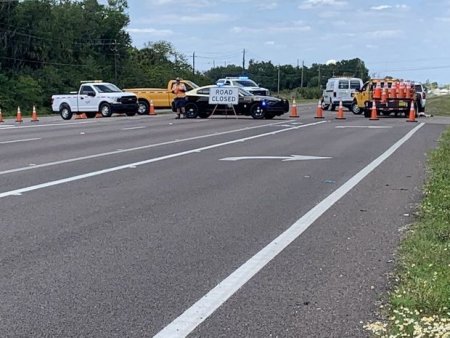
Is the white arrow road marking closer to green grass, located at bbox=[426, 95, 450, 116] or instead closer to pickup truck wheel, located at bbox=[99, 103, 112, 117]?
pickup truck wheel, located at bbox=[99, 103, 112, 117]

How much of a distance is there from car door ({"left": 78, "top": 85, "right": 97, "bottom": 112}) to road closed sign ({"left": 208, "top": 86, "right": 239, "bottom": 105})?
7.71 meters

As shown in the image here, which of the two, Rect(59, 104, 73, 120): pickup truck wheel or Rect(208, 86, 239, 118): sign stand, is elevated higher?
Rect(208, 86, 239, 118): sign stand

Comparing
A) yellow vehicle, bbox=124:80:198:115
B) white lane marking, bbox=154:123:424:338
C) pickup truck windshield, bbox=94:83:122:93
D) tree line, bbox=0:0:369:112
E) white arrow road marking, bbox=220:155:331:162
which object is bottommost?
white lane marking, bbox=154:123:424:338

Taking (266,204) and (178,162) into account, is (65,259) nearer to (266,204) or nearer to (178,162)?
(266,204)

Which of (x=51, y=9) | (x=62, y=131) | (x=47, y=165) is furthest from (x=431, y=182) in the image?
(x=51, y=9)

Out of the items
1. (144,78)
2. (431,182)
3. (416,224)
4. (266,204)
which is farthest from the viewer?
(144,78)

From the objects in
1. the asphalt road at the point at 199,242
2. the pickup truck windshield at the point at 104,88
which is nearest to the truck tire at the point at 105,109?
the pickup truck windshield at the point at 104,88

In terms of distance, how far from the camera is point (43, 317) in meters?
4.73

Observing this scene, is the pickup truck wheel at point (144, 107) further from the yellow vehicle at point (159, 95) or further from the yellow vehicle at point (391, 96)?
the yellow vehicle at point (391, 96)

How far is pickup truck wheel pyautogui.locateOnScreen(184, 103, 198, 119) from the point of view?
32.1m

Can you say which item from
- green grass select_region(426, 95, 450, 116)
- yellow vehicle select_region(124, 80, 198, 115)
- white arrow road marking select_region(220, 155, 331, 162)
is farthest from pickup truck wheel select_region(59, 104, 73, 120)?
white arrow road marking select_region(220, 155, 331, 162)

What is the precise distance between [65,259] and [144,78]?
2900 inches

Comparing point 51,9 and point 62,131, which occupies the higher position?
point 51,9

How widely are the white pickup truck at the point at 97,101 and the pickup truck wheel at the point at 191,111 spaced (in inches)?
182
